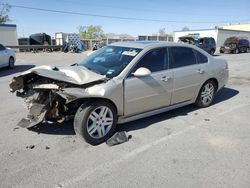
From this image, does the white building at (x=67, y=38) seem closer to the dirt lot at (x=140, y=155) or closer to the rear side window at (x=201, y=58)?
the rear side window at (x=201, y=58)

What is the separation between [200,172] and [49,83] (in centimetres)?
269

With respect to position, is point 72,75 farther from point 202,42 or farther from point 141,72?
point 202,42

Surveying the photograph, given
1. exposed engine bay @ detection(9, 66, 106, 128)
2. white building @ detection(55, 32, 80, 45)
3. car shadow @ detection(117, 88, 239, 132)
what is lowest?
car shadow @ detection(117, 88, 239, 132)

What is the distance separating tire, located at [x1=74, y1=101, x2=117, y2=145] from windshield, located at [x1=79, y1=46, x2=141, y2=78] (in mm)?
607

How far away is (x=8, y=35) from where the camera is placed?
3020 cm

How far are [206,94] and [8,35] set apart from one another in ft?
97.1

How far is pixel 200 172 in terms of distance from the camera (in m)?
3.40

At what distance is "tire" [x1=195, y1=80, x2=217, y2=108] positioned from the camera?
19.7 ft

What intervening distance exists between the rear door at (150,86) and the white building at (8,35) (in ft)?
95.7

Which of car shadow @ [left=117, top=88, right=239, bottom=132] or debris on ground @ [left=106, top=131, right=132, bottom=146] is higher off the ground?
car shadow @ [left=117, top=88, right=239, bottom=132]

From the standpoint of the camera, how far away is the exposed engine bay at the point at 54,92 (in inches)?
160

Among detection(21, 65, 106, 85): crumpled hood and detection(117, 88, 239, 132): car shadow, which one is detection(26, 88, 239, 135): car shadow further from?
detection(21, 65, 106, 85): crumpled hood

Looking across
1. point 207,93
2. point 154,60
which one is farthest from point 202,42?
point 154,60

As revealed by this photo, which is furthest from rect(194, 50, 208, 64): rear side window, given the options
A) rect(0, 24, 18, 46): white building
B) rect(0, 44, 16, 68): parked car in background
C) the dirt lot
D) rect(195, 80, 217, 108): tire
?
rect(0, 24, 18, 46): white building
